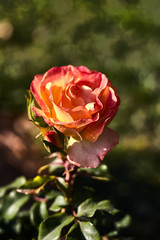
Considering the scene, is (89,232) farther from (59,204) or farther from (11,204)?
(11,204)

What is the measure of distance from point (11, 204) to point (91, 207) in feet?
0.96

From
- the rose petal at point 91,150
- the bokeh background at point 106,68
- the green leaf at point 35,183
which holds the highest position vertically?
the rose petal at point 91,150

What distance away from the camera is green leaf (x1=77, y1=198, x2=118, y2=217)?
86 cm

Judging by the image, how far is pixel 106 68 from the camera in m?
3.19

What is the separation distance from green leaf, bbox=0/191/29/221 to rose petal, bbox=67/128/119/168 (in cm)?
34

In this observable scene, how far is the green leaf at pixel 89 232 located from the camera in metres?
0.80

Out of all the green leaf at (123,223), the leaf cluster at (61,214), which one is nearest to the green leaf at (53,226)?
the leaf cluster at (61,214)

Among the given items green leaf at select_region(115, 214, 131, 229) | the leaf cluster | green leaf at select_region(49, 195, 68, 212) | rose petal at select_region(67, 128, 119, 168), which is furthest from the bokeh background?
rose petal at select_region(67, 128, 119, 168)

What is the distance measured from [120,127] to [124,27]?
5.42 ft

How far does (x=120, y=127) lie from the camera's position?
2691 millimetres

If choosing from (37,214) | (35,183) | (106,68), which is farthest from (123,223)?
(106,68)

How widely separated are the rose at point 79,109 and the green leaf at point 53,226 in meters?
0.19

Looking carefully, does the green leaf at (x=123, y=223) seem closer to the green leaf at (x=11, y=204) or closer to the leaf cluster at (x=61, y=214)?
the leaf cluster at (x=61, y=214)

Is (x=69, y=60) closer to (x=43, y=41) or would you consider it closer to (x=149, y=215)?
(x=43, y=41)
